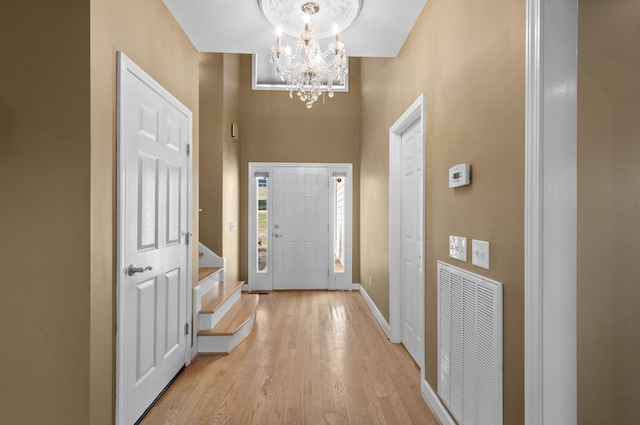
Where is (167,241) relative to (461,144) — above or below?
below

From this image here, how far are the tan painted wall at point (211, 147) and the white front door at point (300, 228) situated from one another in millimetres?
1254

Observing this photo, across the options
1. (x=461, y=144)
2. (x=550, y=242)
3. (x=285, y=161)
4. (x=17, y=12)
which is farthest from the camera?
(x=285, y=161)

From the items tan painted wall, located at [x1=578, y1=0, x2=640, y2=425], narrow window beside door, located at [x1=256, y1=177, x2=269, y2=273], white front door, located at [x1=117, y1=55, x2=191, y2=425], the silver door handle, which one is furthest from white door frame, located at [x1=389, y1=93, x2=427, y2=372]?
narrow window beside door, located at [x1=256, y1=177, x2=269, y2=273]

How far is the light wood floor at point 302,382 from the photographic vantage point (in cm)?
217

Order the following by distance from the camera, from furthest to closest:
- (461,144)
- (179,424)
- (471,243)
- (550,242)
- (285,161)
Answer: (285,161)
(179,424)
(461,144)
(471,243)
(550,242)

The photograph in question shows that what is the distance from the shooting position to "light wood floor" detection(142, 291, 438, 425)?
2.17 m

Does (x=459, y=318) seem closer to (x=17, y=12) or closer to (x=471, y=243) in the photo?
(x=471, y=243)

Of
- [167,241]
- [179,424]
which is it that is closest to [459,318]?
[179,424]

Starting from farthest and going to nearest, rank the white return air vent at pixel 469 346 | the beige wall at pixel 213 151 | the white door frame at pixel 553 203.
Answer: the beige wall at pixel 213 151, the white return air vent at pixel 469 346, the white door frame at pixel 553 203

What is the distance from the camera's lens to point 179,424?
207 cm

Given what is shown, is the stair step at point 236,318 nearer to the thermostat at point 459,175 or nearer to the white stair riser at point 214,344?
the white stair riser at point 214,344

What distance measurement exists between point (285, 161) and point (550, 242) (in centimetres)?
476

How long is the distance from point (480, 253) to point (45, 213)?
2086 millimetres

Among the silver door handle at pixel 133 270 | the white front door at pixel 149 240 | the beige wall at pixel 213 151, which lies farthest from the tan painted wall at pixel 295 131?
the silver door handle at pixel 133 270
